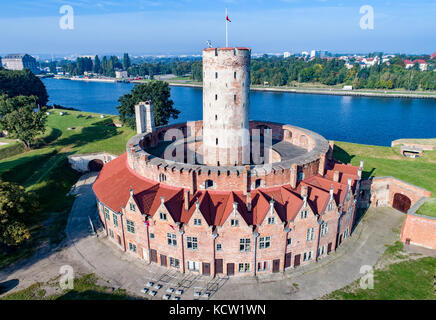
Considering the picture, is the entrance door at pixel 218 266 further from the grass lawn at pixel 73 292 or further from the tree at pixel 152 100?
the tree at pixel 152 100

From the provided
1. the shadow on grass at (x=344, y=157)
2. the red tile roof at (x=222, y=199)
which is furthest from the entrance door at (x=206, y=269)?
the shadow on grass at (x=344, y=157)

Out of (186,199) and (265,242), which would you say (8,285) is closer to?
(186,199)

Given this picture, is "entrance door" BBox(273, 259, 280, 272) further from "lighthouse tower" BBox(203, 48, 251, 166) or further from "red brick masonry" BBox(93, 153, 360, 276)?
"lighthouse tower" BBox(203, 48, 251, 166)

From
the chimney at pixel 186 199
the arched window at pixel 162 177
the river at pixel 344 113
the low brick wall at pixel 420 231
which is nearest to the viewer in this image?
the chimney at pixel 186 199

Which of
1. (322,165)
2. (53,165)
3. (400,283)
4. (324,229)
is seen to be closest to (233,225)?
(324,229)

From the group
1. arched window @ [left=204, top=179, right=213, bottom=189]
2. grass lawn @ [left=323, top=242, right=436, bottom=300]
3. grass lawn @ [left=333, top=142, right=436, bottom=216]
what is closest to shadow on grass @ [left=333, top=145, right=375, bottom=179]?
grass lawn @ [left=333, top=142, right=436, bottom=216]
